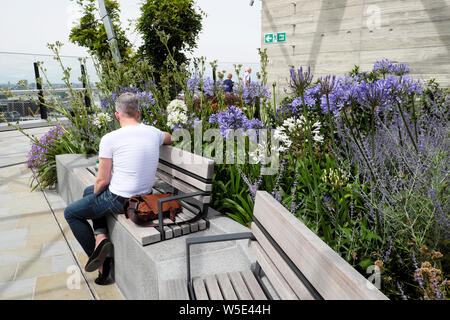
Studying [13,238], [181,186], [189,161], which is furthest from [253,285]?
[13,238]

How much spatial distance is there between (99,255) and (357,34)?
588cm

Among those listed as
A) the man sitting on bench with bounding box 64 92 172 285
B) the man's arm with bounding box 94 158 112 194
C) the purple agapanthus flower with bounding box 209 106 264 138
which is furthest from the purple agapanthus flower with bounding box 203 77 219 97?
the man's arm with bounding box 94 158 112 194

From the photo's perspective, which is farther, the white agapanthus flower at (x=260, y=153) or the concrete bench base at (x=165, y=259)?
the white agapanthus flower at (x=260, y=153)

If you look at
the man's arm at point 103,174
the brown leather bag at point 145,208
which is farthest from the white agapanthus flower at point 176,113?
the brown leather bag at point 145,208

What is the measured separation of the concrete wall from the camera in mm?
5555

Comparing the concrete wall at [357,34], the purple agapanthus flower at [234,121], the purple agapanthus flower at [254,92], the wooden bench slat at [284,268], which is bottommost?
the wooden bench slat at [284,268]

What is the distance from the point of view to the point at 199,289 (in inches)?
75.2

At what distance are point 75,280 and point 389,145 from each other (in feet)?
9.15

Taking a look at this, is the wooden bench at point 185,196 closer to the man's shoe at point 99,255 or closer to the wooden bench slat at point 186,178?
the wooden bench slat at point 186,178

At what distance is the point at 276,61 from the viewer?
7.79m

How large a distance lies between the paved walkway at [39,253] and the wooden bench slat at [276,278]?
1507mm

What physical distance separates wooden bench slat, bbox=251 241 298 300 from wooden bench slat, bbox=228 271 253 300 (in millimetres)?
169

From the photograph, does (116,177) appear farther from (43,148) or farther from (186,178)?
(43,148)

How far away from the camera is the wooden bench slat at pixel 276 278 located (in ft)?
4.97
